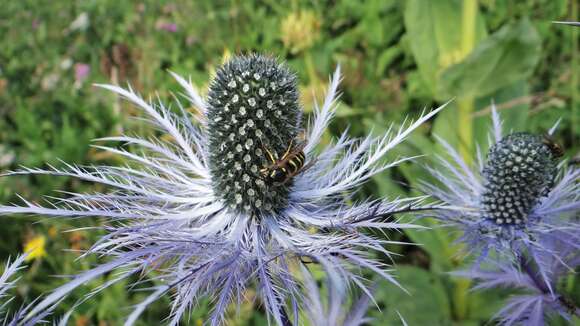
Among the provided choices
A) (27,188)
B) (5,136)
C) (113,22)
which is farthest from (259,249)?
(113,22)

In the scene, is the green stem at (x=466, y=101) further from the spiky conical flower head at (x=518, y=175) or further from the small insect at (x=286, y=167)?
the small insect at (x=286, y=167)

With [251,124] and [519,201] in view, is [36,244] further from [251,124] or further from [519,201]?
[519,201]

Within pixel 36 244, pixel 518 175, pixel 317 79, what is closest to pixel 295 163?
pixel 518 175

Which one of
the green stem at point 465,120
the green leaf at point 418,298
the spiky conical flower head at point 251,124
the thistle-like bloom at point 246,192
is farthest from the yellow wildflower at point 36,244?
the green stem at point 465,120

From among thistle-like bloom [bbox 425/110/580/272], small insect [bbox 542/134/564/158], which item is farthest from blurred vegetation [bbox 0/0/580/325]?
small insect [bbox 542/134/564/158]

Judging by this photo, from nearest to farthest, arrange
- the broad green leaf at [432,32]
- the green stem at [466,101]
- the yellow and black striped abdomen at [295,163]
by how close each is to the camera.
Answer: the yellow and black striped abdomen at [295,163] < the green stem at [466,101] < the broad green leaf at [432,32]

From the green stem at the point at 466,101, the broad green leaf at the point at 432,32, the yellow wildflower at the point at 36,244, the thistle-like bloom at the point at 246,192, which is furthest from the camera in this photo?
the broad green leaf at the point at 432,32

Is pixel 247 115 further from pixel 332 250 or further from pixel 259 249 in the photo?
pixel 332 250

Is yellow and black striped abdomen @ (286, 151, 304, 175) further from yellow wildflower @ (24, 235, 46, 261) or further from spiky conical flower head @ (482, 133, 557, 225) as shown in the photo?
yellow wildflower @ (24, 235, 46, 261)
